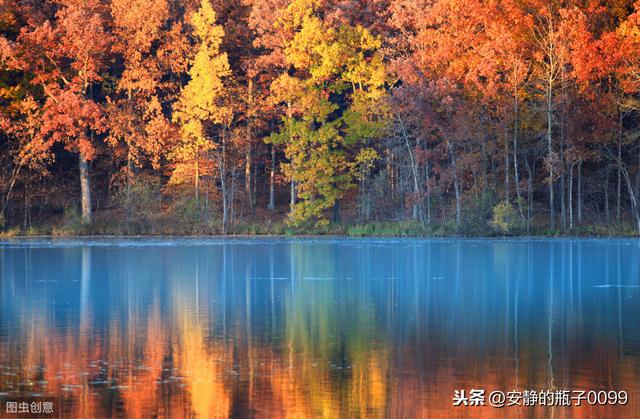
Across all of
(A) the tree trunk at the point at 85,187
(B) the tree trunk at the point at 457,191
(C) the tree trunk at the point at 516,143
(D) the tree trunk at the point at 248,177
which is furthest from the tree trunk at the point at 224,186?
(C) the tree trunk at the point at 516,143

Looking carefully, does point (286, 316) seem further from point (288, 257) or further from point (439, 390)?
point (288, 257)

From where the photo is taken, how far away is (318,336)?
17281 mm

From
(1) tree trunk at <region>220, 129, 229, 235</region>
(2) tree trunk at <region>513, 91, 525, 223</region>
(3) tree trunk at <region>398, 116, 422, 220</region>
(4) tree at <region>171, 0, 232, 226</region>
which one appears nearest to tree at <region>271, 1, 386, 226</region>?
(3) tree trunk at <region>398, 116, 422, 220</region>

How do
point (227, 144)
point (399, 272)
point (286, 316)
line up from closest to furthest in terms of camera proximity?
point (286, 316)
point (399, 272)
point (227, 144)

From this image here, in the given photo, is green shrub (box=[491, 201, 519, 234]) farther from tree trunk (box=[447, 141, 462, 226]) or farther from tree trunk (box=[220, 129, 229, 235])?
tree trunk (box=[220, 129, 229, 235])

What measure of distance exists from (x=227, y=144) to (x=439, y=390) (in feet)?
137

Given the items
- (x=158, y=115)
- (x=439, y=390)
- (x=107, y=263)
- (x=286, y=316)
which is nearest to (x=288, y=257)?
(x=107, y=263)

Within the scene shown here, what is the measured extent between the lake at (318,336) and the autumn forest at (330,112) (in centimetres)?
1593

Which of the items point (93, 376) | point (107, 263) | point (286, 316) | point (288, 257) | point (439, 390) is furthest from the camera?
point (288, 257)

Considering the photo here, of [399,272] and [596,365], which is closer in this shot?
[596,365]

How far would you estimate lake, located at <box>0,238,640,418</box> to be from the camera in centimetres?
1280

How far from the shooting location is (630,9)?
1929 inches

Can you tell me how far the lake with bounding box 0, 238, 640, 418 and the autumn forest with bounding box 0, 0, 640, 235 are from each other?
15931 millimetres

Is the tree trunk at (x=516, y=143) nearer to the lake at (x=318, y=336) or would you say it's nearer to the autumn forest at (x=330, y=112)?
the autumn forest at (x=330, y=112)
